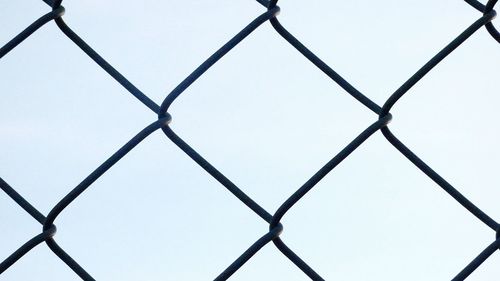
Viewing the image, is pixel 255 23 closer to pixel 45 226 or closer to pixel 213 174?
pixel 213 174

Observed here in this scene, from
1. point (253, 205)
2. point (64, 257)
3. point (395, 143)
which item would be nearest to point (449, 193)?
point (395, 143)

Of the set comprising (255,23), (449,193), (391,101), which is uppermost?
(255,23)

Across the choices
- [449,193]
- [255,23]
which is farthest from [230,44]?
[449,193]

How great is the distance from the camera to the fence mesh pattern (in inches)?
38.6

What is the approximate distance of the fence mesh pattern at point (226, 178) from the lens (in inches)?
38.6

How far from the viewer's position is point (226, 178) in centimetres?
105

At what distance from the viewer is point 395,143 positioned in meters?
1.02

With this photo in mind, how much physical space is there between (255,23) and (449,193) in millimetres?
304

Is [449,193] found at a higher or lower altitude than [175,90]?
lower

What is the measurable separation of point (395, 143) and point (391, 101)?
0.05 m

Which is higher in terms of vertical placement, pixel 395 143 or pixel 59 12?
pixel 59 12

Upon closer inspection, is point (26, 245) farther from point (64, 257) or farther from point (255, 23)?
point (255, 23)

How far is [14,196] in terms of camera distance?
107 centimetres

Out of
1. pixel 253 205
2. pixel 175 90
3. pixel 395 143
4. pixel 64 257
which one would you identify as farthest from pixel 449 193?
pixel 64 257
